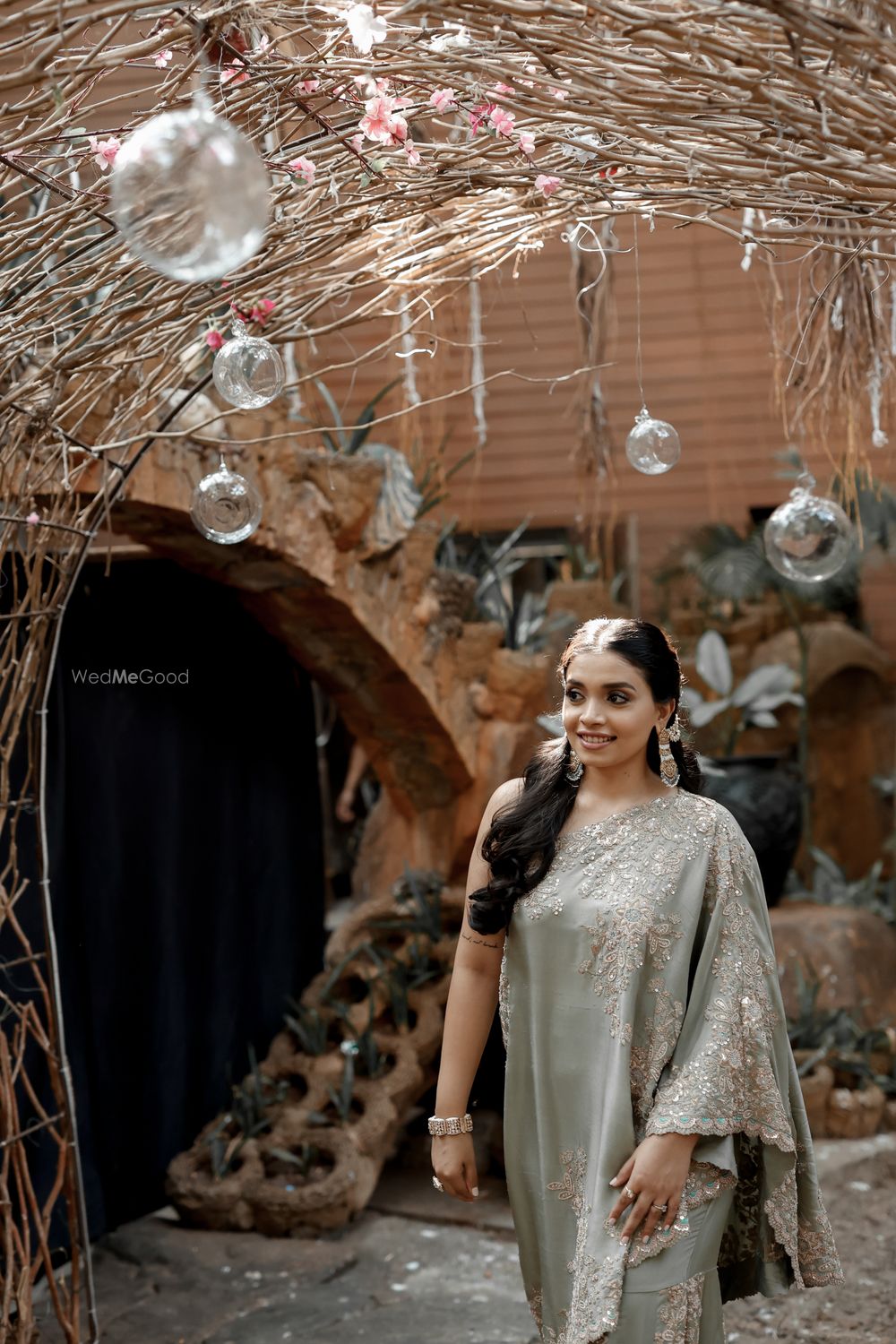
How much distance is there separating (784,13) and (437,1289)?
3539mm

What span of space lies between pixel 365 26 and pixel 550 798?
1.31m

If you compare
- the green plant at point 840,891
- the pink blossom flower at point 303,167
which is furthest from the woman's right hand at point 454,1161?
the green plant at point 840,891

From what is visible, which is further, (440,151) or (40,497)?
(40,497)

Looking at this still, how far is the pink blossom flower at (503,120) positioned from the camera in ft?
7.84

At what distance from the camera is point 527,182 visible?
256 cm

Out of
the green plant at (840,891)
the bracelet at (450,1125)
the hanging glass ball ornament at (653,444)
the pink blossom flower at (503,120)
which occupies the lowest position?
the bracelet at (450,1125)

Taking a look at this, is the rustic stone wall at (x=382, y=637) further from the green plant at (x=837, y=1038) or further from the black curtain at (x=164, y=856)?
the green plant at (x=837, y=1038)

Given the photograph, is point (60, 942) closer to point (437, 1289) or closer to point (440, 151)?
point (437, 1289)

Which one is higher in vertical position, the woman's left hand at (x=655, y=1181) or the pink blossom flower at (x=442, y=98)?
the pink blossom flower at (x=442, y=98)

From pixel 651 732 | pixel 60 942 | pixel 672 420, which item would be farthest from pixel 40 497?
pixel 672 420

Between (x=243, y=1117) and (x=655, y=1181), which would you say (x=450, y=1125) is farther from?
(x=243, y=1117)

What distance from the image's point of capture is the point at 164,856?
4.81 m

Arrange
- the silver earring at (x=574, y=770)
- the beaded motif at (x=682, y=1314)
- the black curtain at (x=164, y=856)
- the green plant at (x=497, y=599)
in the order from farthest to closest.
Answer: the green plant at (x=497, y=599) → the black curtain at (x=164, y=856) → the silver earring at (x=574, y=770) → the beaded motif at (x=682, y=1314)

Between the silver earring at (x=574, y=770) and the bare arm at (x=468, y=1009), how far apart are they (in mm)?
212
